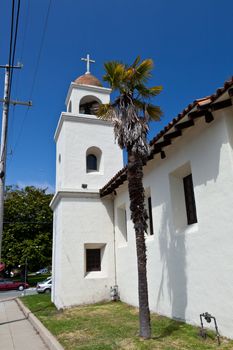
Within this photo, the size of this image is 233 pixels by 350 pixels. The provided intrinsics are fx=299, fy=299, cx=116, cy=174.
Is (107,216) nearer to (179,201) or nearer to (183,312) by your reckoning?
(179,201)

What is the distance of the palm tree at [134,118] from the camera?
23.8ft

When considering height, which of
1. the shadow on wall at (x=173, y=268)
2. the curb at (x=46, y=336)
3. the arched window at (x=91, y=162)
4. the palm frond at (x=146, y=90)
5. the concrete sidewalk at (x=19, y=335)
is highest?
the arched window at (x=91, y=162)

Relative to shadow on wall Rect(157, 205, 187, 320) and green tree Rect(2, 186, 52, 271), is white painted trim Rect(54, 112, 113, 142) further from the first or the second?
green tree Rect(2, 186, 52, 271)

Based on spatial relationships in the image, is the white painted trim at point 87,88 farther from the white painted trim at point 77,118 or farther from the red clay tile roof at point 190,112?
the red clay tile roof at point 190,112

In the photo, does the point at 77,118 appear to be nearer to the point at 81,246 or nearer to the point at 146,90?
the point at 81,246

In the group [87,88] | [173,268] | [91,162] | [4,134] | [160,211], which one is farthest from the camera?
[87,88]

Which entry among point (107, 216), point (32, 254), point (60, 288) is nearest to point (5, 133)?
point (107, 216)

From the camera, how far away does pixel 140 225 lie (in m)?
7.18

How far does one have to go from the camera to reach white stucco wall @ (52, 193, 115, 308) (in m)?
13.1

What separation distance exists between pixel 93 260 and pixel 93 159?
17.4 ft

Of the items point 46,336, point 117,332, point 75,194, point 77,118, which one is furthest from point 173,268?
point 77,118

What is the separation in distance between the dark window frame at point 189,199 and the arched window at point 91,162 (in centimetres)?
747

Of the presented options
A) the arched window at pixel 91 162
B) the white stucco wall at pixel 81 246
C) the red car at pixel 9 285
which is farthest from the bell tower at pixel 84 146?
the red car at pixel 9 285

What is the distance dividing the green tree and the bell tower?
2033 cm
